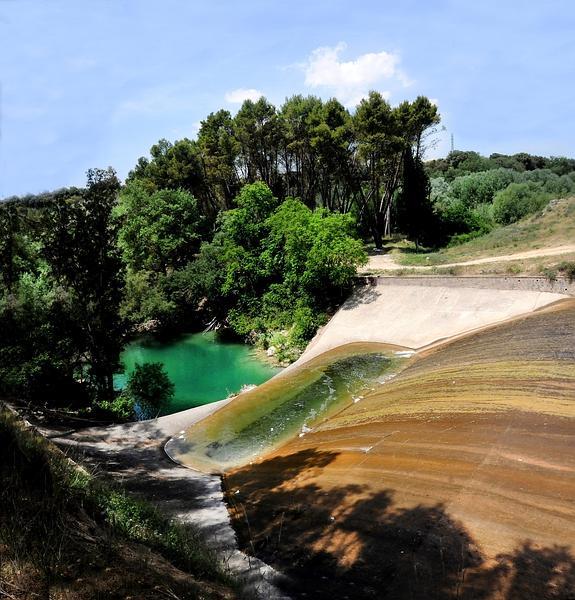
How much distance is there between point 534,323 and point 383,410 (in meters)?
7.28

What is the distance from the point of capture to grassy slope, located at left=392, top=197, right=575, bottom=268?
80.8ft

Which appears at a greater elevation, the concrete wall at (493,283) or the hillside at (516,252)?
the hillside at (516,252)

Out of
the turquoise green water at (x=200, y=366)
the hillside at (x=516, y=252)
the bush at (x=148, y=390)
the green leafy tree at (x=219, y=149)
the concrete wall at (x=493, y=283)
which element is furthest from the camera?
the green leafy tree at (x=219, y=149)

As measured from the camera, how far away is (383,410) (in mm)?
12242

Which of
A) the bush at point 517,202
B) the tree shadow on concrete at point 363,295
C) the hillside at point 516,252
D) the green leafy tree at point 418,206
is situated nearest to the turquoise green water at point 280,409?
the tree shadow on concrete at point 363,295

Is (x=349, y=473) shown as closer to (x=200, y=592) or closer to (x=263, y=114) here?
(x=200, y=592)

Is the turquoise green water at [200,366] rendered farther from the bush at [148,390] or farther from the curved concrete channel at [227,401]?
the curved concrete channel at [227,401]

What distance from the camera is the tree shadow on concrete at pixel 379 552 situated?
5422 mm

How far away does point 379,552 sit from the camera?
623 cm

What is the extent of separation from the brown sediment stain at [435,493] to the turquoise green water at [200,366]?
8.34 metres

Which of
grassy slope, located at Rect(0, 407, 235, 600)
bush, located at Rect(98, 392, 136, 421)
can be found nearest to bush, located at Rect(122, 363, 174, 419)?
bush, located at Rect(98, 392, 136, 421)

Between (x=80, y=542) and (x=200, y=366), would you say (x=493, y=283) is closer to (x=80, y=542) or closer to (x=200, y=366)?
(x=200, y=366)

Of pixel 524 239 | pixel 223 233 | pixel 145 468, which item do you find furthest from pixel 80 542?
pixel 524 239

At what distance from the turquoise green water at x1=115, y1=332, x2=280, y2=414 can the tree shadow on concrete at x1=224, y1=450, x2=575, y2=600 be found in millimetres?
10797
